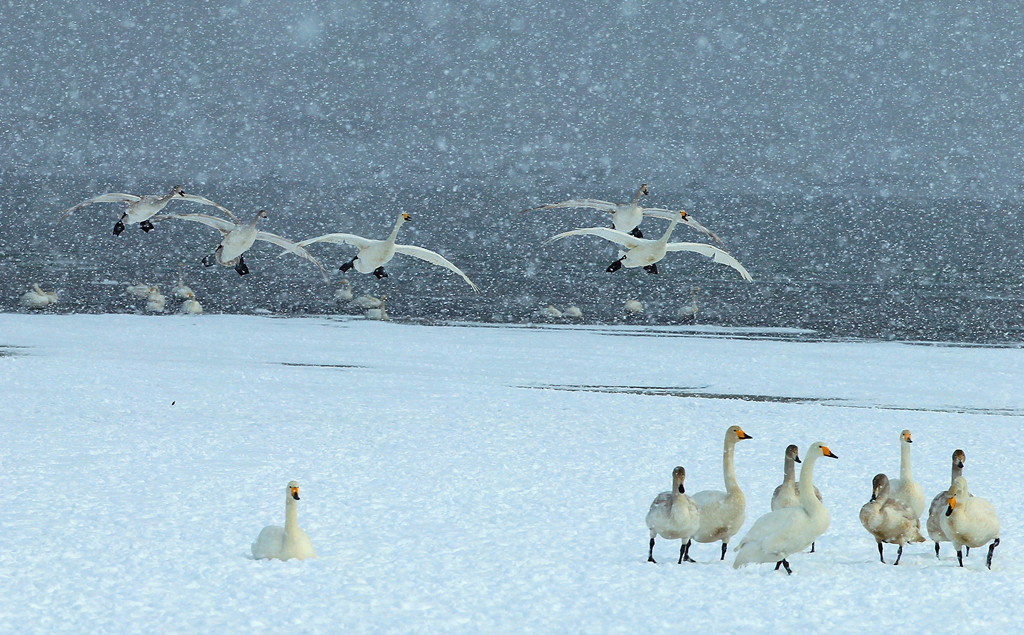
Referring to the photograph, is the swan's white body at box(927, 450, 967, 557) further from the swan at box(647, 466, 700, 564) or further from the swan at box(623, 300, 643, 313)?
the swan at box(623, 300, 643, 313)

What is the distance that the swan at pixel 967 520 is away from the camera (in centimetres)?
670

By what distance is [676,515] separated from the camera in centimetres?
678

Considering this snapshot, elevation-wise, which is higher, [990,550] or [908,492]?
[908,492]

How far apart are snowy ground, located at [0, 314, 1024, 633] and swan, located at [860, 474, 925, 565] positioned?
191 mm

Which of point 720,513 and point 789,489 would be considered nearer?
point 720,513

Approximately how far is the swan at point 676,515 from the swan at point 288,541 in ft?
6.28

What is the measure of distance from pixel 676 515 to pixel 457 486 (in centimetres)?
268

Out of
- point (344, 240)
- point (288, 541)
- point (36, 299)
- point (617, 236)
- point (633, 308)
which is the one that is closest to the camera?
point (288, 541)

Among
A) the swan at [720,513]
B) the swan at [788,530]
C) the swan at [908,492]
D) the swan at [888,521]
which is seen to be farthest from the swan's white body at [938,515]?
the swan at [720,513]

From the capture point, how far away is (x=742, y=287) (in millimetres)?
46969

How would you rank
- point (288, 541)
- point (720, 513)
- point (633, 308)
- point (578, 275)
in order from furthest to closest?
point (578, 275), point (633, 308), point (720, 513), point (288, 541)

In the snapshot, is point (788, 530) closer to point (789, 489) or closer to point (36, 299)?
point (789, 489)

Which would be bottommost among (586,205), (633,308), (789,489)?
(789,489)

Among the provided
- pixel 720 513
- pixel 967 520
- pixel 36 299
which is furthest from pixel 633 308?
pixel 967 520
